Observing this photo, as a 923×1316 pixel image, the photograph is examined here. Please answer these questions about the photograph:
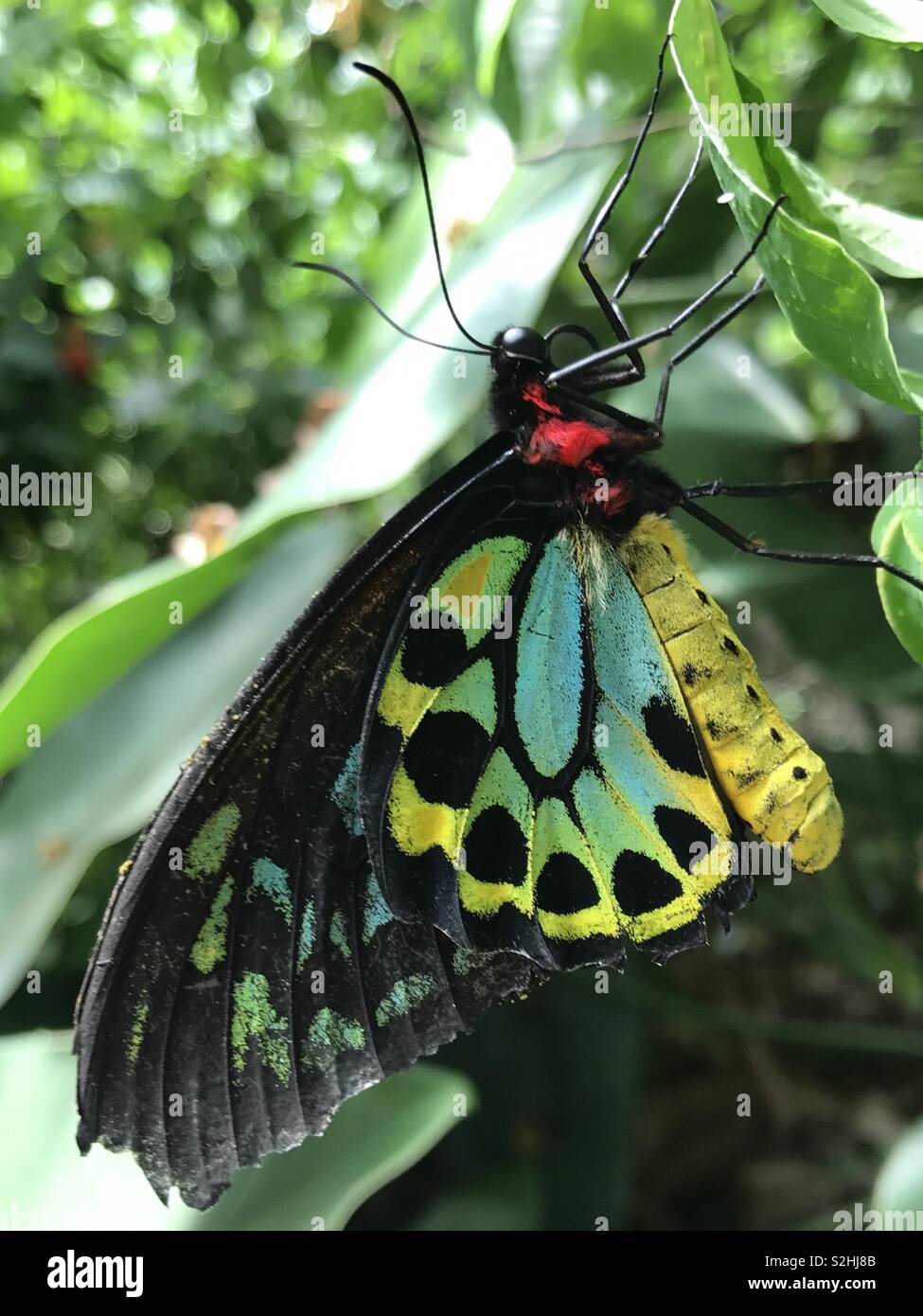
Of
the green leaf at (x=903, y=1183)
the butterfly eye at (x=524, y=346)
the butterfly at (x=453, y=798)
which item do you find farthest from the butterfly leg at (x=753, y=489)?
the green leaf at (x=903, y=1183)

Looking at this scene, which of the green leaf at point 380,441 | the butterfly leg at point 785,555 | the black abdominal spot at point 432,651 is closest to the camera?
the butterfly leg at point 785,555

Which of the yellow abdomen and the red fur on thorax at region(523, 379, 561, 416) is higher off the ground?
the red fur on thorax at region(523, 379, 561, 416)

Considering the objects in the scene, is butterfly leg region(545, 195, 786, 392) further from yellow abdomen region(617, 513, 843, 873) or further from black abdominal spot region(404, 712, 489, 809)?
black abdominal spot region(404, 712, 489, 809)

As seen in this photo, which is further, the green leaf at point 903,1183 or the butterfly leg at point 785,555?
the green leaf at point 903,1183

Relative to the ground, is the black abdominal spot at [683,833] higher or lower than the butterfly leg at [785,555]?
lower

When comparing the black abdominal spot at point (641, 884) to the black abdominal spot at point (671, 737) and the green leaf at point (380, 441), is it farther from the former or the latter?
the green leaf at point (380, 441)

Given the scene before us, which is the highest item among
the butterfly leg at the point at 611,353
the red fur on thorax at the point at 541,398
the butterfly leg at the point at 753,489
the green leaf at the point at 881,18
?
the green leaf at the point at 881,18

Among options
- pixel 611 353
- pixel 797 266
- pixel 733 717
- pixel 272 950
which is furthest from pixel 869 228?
pixel 272 950

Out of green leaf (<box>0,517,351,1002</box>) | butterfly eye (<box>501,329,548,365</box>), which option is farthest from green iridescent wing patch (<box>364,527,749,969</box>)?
green leaf (<box>0,517,351,1002</box>)
